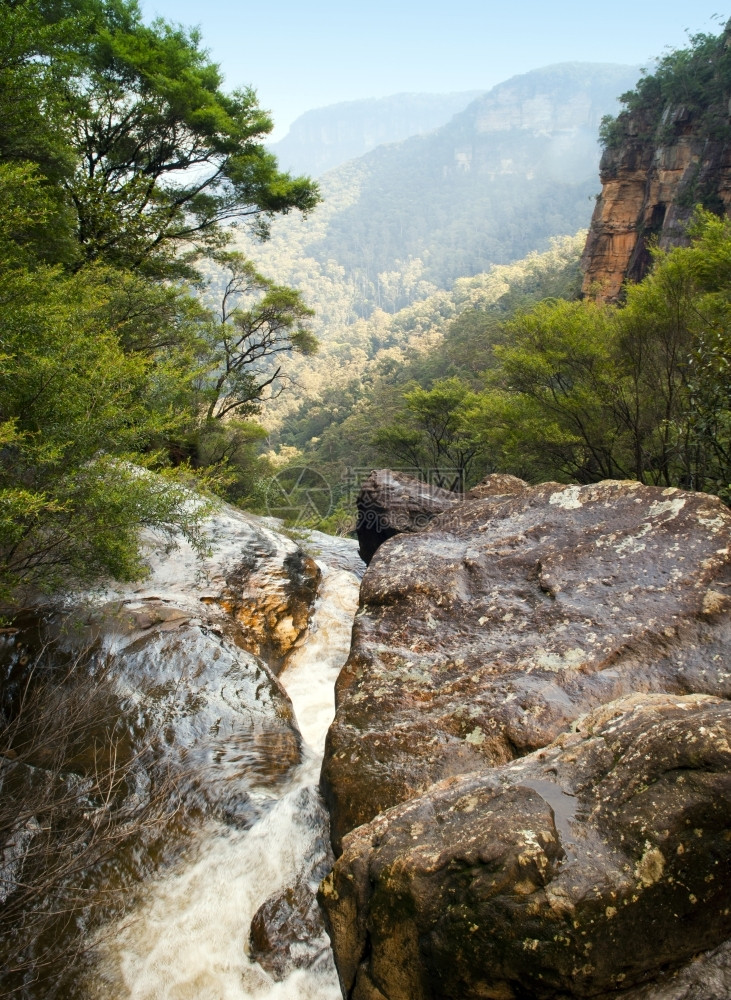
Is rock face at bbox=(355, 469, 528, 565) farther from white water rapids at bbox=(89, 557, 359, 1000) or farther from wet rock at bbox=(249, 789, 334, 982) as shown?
wet rock at bbox=(249, 789, 334, 982)

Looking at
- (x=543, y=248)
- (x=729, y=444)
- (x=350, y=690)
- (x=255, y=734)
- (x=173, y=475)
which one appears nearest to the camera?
(x=350, y=690)

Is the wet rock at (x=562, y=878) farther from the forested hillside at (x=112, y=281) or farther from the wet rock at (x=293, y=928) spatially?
the forested hillside at (x=112, y=281)

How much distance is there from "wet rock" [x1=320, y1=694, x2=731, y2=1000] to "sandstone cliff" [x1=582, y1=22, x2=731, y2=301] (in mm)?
31553

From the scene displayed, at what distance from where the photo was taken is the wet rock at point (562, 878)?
1981mm

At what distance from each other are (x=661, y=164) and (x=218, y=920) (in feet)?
127

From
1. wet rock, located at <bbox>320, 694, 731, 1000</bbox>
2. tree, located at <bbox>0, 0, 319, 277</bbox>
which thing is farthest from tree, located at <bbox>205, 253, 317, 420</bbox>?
wet rock, located at <bbox>320, 694, 731, 1000</bbox>

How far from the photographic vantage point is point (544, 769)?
2689 millimetres

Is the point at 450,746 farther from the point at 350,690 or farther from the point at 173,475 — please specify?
the point at 173,475

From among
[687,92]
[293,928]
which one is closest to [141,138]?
[293,928]

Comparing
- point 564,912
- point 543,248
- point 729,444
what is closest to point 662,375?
point 729,444

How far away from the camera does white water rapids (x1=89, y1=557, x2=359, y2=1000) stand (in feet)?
11.5

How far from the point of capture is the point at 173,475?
23.0 feet

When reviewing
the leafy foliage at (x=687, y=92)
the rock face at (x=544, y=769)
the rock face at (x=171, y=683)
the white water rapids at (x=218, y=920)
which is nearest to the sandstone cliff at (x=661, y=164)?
the leafy foliage at (x=687, y=92)

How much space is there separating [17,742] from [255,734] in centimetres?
213
